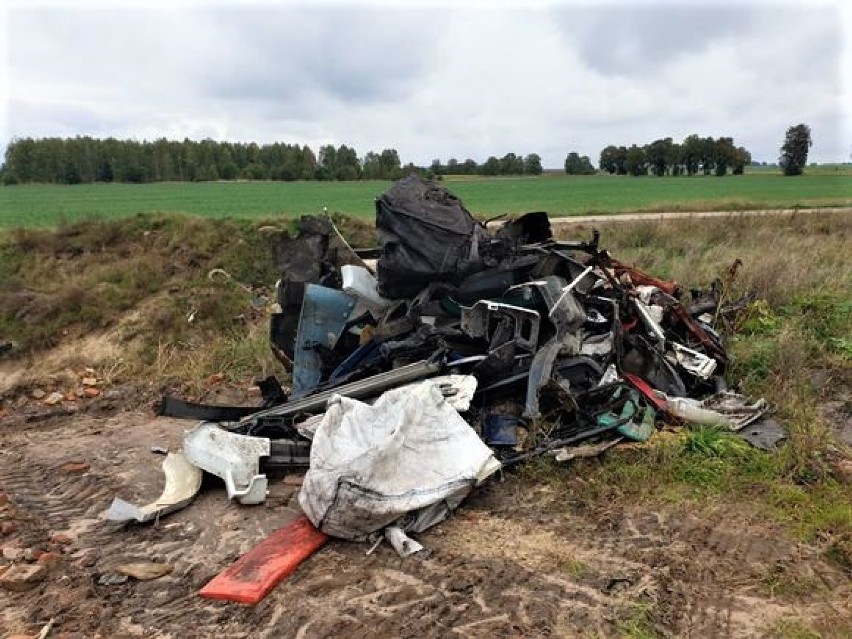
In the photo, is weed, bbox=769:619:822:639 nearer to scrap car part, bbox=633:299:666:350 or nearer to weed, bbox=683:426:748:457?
weed, bbox=683:426:748:457

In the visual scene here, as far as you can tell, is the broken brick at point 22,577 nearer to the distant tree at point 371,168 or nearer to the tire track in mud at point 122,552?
the tire track in mud at point 122,552

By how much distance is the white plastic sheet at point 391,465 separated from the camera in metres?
3.91

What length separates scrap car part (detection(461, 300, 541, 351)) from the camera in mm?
5531

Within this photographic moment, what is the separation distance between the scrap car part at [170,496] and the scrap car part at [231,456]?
122mm

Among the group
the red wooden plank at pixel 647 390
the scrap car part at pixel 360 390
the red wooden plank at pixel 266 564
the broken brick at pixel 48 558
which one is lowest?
the broken brick at pixel 48 558

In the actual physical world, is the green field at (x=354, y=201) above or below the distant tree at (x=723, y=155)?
below

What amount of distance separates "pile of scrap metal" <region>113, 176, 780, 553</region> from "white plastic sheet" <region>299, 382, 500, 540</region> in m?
0.01

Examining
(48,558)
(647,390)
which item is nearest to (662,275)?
(647,390)

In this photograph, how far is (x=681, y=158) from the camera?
7512cm

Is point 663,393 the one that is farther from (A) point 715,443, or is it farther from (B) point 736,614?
(B) point 736,614

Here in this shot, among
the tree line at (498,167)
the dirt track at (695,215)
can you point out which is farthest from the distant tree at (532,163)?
the dirt track at (695,215)

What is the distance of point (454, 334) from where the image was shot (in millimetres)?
5613

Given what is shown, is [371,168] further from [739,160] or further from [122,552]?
[122,552]

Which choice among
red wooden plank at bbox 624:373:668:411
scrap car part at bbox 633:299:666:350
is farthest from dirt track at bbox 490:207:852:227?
red wooden plank at bbox 624:373:668:411
